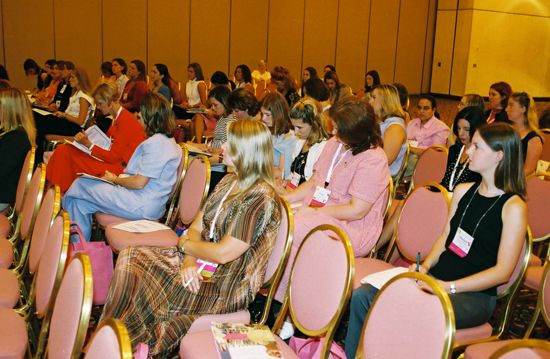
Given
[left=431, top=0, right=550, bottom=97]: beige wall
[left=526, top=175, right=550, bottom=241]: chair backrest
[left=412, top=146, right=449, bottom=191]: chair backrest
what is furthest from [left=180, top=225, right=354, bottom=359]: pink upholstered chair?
[left=431, top=0, right=550, bottom=97]: beige wall

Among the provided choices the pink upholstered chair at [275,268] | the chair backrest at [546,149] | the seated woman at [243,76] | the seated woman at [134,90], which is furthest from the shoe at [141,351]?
the seated woman at [243,76]

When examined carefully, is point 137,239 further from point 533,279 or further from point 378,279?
point 533,279

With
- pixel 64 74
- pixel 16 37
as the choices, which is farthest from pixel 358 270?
pixel 16 37

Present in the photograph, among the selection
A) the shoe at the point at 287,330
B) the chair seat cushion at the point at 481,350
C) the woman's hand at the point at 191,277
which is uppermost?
the woman's hand at the point at 191,277

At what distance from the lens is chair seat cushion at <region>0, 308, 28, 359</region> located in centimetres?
216

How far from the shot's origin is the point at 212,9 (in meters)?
13.8

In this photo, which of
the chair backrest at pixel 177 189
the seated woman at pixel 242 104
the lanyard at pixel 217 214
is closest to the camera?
the lanyard at pixel 217 214

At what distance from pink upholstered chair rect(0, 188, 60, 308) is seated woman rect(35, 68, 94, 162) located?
16.0 feet

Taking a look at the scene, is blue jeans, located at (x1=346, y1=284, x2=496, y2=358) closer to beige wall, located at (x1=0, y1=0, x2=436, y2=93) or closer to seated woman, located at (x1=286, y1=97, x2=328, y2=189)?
seated woman, located at (x1=286, y1=97, x2=328, y2=189)

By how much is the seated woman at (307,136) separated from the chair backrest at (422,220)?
1.07 meters

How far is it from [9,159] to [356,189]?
238cm

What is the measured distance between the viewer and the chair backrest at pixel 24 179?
3.53 m

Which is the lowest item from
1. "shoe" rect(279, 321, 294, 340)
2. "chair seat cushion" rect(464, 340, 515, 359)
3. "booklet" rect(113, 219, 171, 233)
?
"shoe" rect(279, 321, 294, 340)

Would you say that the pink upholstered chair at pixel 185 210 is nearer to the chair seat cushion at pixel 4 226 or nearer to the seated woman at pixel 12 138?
the chair seat cushion at pixel 4 226
